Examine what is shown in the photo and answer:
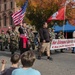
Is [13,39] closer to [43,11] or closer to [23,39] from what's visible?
[23,39]

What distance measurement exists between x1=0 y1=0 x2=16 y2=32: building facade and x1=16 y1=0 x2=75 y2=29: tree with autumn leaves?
26928 millimetres

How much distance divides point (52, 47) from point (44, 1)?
15538 millimetres

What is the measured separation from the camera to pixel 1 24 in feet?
202

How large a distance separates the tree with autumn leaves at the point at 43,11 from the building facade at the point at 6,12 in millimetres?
26928

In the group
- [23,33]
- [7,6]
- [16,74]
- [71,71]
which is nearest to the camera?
Answer: [16,74]

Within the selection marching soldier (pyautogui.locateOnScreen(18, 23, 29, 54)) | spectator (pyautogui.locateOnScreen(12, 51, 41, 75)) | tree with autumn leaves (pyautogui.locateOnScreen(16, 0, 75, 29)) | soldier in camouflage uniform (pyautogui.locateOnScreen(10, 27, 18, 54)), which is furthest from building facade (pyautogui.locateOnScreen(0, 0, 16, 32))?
spectator (pyautogui.locateOnScreen(12, 51, 41, 75))

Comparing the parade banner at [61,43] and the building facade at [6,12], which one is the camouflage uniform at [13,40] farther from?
the building facade at [6,12]

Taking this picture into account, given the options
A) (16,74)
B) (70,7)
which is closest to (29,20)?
(70,7)

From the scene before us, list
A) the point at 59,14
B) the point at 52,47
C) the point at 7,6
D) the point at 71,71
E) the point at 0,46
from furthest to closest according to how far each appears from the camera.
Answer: the point at 7,6, the point at 0,46, the point at 59,14, the point at 52,47, the point at 71,71

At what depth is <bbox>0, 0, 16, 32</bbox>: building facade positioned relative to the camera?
5838cm

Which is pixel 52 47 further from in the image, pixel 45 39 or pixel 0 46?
pixel 0 46

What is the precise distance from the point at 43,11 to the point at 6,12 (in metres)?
30.6

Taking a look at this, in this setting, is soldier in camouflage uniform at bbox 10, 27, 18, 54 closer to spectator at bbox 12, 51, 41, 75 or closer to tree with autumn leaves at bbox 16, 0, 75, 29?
spectator at bbox 12, 51, 41, 75

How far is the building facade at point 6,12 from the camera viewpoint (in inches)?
2298
